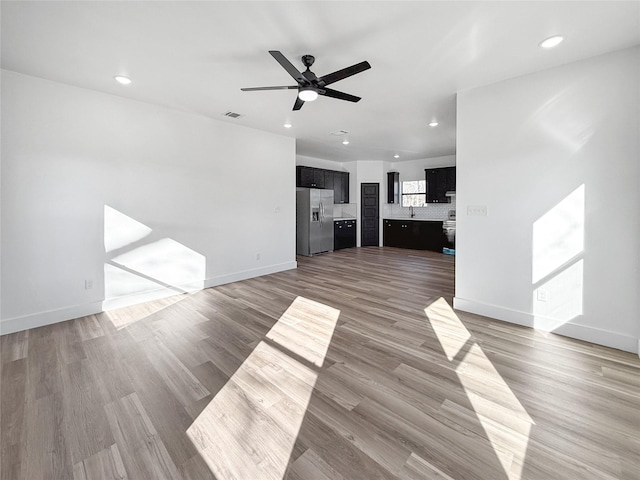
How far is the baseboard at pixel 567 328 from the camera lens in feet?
8.18

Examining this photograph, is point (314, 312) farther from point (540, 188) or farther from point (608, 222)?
point (608, 222)

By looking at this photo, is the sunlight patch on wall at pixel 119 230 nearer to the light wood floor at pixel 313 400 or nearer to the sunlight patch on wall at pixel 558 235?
the light wood floor at pixel 313 400

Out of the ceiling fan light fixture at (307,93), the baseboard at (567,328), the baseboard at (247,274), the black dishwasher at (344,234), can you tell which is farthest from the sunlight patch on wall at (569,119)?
the black dishwasher at (344,234)

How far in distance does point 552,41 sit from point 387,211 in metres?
6.89

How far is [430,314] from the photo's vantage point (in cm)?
335

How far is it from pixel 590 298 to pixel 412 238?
5.91 m

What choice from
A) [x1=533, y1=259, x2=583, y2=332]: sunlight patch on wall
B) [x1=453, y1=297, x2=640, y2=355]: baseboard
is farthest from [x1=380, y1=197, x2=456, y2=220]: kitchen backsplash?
[x1=533, y1=259, x2=583, y2=332]: sunlight patch on wall

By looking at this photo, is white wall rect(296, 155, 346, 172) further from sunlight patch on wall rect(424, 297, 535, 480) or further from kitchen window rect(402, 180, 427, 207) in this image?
sunlight patch on wall rect(424, 297, 535, 480)

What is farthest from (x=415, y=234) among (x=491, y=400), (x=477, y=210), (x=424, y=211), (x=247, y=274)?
(x=491, y=400)

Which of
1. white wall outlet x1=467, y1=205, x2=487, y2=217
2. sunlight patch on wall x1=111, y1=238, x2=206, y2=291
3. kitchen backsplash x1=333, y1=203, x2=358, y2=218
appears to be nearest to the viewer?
white wall outlet x1=467, y1=205, x2=487, y2=217

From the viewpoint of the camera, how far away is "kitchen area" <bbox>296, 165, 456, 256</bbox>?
7.43 m

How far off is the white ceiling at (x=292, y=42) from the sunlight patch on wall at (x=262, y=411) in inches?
105

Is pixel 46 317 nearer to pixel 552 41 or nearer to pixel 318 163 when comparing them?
pixel 552 41

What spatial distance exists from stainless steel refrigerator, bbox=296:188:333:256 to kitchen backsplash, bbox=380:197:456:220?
2.24m
